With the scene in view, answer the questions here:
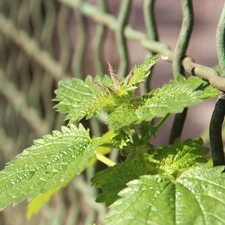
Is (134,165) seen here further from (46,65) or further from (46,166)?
(46,65)

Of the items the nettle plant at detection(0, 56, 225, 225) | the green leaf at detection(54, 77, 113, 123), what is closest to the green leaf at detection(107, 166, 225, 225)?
the nettle plant at detection(0, 56, 225, 225)

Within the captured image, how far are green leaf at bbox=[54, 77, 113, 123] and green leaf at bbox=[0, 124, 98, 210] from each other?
1.4 inches

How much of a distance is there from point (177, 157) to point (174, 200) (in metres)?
0.10

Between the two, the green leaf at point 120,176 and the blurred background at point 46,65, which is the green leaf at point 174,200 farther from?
the blurred background at point 46,65

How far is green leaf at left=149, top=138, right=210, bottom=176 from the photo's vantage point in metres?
0.68

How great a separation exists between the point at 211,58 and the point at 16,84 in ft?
2.74

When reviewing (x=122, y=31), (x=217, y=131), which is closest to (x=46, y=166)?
(x=217, y=131)

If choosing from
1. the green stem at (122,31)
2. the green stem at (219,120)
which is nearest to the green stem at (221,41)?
the green stem at (219,120)

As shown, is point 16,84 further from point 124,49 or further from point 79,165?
point 79,165

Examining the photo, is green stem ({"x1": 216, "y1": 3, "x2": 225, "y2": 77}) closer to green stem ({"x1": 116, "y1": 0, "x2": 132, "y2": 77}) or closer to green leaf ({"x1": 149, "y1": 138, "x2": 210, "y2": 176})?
green leaf ({"x1": 149, "y1": 138, "x2": 210, "y2": 176})

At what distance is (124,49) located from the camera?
1204 millimetres

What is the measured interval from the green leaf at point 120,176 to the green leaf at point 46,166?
4 centimetres

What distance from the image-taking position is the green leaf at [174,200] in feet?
1.89

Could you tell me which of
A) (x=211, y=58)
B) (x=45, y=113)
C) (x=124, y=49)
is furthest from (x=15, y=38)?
(x=124, y=49)
